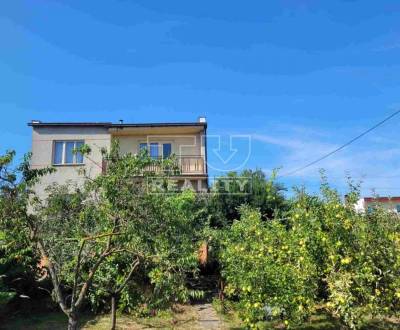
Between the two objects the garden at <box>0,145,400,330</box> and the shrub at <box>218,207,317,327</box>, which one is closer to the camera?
the garden at <box>0,145,400,330</box>

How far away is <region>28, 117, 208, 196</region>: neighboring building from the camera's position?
80.2 ft

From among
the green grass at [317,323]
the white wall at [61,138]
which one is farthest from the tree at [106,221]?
the white wall at [61,138]

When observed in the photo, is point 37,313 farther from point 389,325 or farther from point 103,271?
point 389,325

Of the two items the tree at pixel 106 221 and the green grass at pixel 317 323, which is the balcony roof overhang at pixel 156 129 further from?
the tree at pixel 106 221

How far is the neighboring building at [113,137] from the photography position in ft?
80.2

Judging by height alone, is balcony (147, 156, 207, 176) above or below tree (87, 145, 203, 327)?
above

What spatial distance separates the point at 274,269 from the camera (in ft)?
25.1

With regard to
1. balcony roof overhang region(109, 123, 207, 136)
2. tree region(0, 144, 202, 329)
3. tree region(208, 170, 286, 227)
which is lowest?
tree region(0, 144, 202, 329)

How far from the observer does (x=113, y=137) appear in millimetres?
24125

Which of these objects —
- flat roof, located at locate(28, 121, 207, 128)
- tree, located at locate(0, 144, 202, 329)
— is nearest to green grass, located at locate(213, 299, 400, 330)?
tree, located at locate(0, 144, 202, 329)

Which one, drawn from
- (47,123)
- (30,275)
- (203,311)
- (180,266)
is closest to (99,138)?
(47,123)

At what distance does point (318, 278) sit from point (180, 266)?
250 cm

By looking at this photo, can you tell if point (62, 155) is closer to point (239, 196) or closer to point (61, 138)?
point (61, 138)

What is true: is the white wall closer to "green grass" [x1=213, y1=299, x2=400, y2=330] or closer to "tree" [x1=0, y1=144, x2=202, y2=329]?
"green grass" [x1=213, y1=299, x2=400, y2=330]
